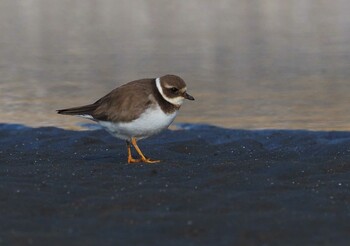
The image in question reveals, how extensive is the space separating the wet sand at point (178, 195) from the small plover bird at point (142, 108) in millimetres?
521

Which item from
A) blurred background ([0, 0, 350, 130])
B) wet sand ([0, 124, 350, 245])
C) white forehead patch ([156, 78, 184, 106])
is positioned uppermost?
white forehead patch ([156, 78, 184, 106])

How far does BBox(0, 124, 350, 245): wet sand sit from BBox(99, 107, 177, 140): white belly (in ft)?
1.61

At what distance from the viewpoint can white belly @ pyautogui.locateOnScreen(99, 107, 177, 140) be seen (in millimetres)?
11062

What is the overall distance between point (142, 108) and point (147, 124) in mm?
→ 216

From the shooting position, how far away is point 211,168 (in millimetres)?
10312

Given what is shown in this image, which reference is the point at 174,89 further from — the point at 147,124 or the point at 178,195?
the point at 178,195

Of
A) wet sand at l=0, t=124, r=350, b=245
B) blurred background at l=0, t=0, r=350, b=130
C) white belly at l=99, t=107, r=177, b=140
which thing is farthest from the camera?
blurred background at l=0, t=0, r=350, b=130

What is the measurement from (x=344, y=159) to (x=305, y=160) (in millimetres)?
651

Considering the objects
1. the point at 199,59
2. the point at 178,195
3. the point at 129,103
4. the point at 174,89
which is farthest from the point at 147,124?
the point at 199,59

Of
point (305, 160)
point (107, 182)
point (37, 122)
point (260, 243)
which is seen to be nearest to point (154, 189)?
point (107, 182)

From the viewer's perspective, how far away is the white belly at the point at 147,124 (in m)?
11.1

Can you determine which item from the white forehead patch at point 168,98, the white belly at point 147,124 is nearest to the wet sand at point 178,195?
the white belly at point 147,124

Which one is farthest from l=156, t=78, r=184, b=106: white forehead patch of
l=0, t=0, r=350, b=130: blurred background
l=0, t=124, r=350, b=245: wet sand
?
l=0, t=0, r=350, b=130: blurred background

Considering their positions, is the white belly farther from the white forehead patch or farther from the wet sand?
the wet sand
